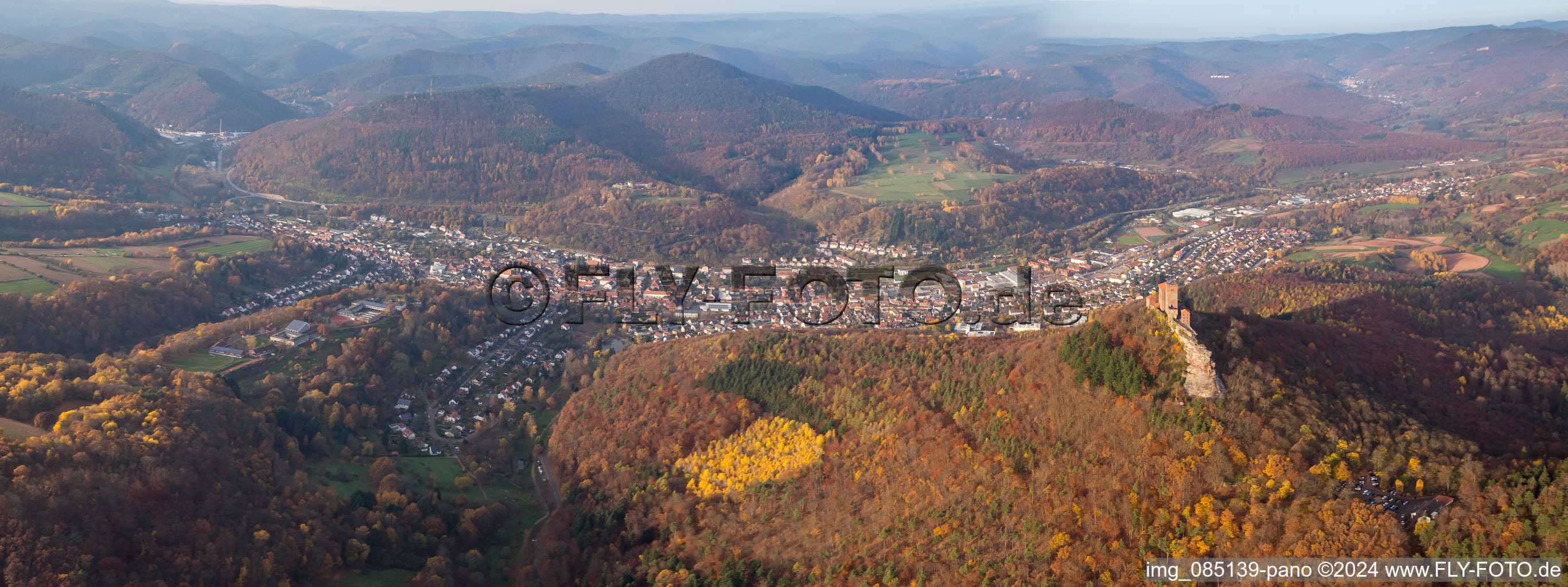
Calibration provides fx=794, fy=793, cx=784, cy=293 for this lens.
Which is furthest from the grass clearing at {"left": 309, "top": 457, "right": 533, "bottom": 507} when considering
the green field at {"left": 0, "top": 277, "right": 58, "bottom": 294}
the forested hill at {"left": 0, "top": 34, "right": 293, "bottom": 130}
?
the forested hill at {"left": 0, "top": 34, "right": 293, "bottom": 130}

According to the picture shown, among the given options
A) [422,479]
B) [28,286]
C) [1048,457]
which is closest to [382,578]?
[422,479]

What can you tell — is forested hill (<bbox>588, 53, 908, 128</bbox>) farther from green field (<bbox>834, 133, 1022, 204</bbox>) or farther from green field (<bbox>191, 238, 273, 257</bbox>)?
green field (<bbox>191, 238, 273, 257</bbox>)

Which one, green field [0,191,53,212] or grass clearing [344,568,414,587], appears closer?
grass clearing [344,568,414,587]

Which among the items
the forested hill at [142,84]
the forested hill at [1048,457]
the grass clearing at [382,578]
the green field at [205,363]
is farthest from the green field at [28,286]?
the forested hill at [142,84]

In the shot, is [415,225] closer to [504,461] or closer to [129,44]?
[504,461]

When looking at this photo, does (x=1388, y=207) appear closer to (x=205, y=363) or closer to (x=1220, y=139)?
(x=1220, y=139)

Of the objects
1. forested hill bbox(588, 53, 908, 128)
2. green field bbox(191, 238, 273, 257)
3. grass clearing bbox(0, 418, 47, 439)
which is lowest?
grass clearing bbox(0, 418, 47, 439)

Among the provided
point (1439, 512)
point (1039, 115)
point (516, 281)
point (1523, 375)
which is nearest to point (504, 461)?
point (516, 281)

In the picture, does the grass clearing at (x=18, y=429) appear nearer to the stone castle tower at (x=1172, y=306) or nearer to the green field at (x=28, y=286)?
the green field at (x=28, y=286)
